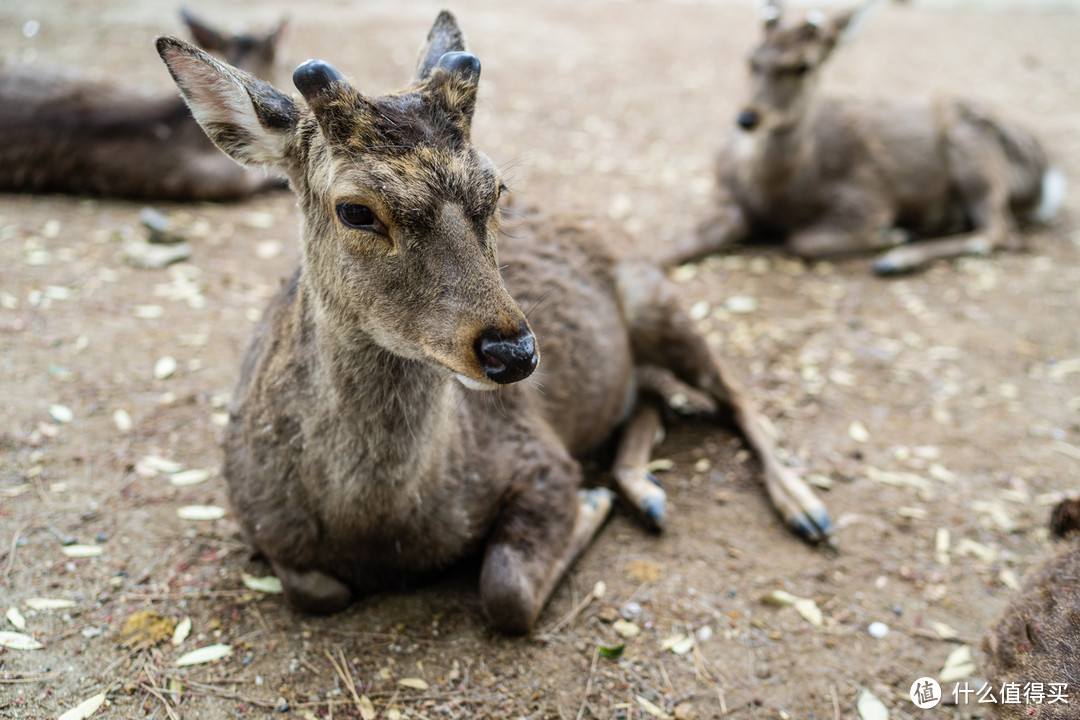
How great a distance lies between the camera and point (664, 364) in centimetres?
517

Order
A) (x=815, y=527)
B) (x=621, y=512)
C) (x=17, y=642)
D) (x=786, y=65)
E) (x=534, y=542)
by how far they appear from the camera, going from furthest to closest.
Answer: (x=786, y=65) < (x=621, y=512) < (x=815, y=527) < (x=534, y=542) < (x=17, y=642)

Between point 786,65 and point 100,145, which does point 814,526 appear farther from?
point 100,145

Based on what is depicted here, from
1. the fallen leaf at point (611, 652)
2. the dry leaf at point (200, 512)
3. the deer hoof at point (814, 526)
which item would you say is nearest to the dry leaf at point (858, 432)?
the deer hoof at point (814, 526)

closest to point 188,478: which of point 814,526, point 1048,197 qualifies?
point 814,526

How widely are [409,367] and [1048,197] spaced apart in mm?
8095

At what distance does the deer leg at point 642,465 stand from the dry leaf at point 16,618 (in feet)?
9.15

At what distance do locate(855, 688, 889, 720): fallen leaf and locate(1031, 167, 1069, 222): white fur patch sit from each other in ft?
23.2

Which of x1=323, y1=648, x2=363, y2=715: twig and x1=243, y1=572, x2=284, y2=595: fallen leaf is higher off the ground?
x1=243, y1=572, x2=284, y2=595: fallen leaf

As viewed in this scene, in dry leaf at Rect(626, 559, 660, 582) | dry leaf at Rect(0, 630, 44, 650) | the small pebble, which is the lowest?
the small pebble

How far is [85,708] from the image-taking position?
3043 millimetres

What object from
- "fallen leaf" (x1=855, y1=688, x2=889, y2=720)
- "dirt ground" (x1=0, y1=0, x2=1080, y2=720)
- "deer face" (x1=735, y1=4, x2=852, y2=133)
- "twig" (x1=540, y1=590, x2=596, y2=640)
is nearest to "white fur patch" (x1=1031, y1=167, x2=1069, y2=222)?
"dirt ground" (x1=0, y1=0, x2=1080, y2=720)

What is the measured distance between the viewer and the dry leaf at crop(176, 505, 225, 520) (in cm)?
405

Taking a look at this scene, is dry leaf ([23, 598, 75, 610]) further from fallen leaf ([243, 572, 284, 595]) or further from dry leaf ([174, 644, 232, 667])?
fallen leaf ([243, 572, 284, 595])

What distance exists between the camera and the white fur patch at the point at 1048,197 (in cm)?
855
